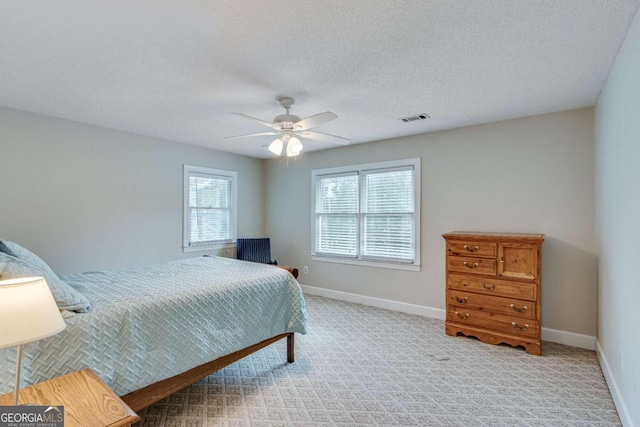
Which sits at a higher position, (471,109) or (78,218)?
(471,109)

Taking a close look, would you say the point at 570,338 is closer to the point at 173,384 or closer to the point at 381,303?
the point at 381,303

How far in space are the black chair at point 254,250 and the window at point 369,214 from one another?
82 cm

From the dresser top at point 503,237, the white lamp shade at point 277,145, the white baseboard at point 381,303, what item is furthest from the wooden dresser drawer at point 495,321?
the white lamp shade at point 277,145

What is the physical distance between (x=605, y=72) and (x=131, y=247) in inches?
208

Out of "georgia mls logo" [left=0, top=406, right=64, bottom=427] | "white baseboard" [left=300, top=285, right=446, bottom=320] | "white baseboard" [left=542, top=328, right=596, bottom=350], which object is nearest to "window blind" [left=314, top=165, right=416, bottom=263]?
"white baseboard" [left=300, top=285, right=446, bottom=320]

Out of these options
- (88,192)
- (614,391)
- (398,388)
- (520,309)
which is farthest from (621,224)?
(88,192)

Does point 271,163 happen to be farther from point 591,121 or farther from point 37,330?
point 37,330

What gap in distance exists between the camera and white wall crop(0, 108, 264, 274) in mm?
3293

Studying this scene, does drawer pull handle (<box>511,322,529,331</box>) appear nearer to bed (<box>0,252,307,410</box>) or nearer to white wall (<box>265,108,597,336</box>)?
white wall (<box>265,108,597,336</box>)

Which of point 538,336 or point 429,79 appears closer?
point 429,79

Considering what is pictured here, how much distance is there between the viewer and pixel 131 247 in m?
4.18

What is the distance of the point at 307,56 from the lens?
2172 millimetres

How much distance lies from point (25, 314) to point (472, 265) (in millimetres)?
3577

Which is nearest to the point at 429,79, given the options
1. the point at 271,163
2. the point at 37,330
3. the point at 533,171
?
the point at 533,171
